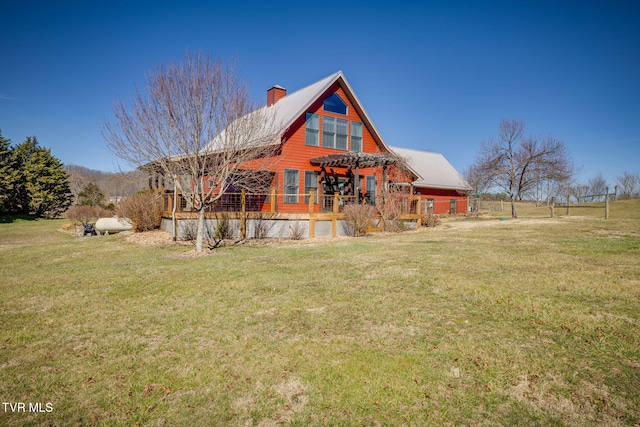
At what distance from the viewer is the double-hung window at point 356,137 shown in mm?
20078

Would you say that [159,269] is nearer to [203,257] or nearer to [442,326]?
[203,257]

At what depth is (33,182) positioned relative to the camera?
32.9 meters

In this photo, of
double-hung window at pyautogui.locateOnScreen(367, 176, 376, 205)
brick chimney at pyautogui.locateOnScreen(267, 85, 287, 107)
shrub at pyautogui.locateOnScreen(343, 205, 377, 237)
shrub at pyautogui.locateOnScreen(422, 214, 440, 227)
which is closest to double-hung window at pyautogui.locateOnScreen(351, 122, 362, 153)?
double-hung window at pyautogui.locateOnScreen(367, 176, 376, 205)

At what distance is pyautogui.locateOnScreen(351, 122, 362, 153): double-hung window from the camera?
20.1m

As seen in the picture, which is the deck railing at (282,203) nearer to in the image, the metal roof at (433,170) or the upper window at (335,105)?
the upper window at (335,105)

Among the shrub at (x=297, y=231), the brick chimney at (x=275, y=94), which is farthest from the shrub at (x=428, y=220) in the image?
the brick chimney at (x=275, y=94)

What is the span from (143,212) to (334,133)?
1091 cm

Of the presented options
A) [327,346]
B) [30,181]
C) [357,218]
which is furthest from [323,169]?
[30,181]

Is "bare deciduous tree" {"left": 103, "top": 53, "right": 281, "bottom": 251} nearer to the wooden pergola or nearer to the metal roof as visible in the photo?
the wooden pergola

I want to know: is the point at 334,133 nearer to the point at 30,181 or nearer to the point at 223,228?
the point at 223,228

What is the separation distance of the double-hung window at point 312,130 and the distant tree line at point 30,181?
29.9 meters

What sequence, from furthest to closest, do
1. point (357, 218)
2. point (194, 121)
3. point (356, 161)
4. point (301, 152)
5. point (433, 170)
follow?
point (433, 170) < point (301, 152) < point (356, 161) < point (357, 218) < point (194, 121)

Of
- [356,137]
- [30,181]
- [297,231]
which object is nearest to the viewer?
[297,231]

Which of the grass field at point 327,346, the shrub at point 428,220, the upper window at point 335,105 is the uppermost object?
the upper window at point 335,105
